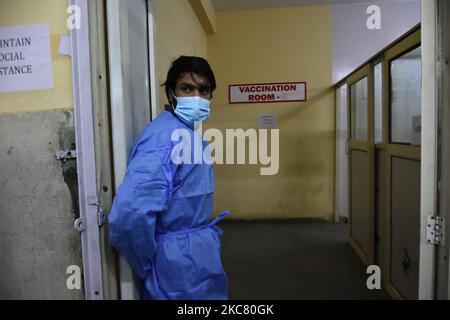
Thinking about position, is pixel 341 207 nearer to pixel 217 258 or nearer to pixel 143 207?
pixel 217 258

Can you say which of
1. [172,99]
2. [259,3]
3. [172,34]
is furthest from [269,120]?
[172,99]

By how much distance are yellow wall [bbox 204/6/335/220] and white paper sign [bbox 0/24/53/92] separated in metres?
2.70

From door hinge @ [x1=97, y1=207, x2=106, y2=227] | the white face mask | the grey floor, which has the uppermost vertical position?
the white face mask

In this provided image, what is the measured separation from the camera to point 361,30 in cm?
333

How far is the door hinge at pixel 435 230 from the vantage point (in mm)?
798

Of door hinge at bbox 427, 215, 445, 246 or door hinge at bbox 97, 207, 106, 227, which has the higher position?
door hinge at bbox 97, 207, 106, 227

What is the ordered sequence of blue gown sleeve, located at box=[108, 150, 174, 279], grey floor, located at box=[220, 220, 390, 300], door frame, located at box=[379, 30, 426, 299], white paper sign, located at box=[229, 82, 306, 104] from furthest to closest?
white paper sign, located at box=[229, 82, 306, 104] → grey floor, located at box=[220, 220, 390, 300] → door frame, located at box=[379, 30, 426, 299] → blue gown sleeve, located at box=[108, 150, 174, 279]

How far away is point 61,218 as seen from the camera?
33.4 inches

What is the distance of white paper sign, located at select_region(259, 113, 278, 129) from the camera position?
3.50 metres

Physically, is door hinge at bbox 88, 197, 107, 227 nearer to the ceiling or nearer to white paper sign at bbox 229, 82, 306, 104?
white paper sign at bbox 229, 82, 306, 104

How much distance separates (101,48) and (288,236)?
107 inches

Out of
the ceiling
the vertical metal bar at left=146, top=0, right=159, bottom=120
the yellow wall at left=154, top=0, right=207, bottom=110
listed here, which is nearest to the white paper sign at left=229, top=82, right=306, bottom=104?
the yellow wall at left=154, top=0, right=207, bottom=110

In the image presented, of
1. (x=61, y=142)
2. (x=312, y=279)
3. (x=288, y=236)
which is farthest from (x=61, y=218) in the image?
(x=288, y=236)

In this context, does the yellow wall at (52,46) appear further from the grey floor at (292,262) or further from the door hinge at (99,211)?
the grey floor at (292,262)
